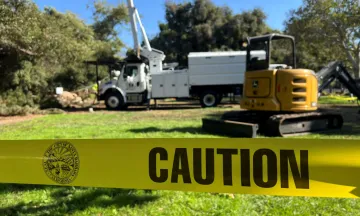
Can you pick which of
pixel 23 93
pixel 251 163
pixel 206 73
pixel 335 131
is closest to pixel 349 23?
pixel 206 73

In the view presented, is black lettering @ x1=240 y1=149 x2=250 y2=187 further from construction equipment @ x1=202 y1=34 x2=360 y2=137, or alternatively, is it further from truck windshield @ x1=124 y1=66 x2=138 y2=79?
truck windshield @ x1=124 y1=66 x2=138 y2=79

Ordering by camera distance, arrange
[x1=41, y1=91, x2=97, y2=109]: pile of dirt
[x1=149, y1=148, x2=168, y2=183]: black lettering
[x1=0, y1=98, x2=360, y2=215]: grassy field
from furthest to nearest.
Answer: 1. [x1=41, y1=91, x2=97, y2=109]: pile of dirt
2. [x1=0, y1=98, x2=360, y2=215]: grassy field
3. [x1=149, y1=148, x2=168, y2=183]: black lettering

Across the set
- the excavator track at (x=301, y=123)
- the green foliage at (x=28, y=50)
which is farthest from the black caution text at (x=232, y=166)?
the green foliage at (x=28, y=50)

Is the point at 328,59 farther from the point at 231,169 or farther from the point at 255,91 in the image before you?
the point at 231,169

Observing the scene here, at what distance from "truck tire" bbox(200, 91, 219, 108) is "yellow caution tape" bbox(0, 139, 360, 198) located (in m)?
16.7

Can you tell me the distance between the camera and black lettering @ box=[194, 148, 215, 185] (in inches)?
106

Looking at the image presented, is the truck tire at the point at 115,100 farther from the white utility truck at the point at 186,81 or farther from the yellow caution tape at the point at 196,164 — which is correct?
the yellow caution tape at the point at 196,164

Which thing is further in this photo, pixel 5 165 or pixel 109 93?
pixel 109 93

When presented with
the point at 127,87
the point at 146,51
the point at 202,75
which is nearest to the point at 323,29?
the point at 202,75

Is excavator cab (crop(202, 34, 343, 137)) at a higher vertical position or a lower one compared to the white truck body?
lower

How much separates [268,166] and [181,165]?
0.70m

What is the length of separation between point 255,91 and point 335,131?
8.96ft

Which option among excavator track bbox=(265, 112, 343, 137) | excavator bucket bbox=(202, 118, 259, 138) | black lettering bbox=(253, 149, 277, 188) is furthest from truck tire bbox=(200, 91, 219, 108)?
black lettering bbox=(253, 149, 277, 188)

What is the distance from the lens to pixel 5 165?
10.4ft
